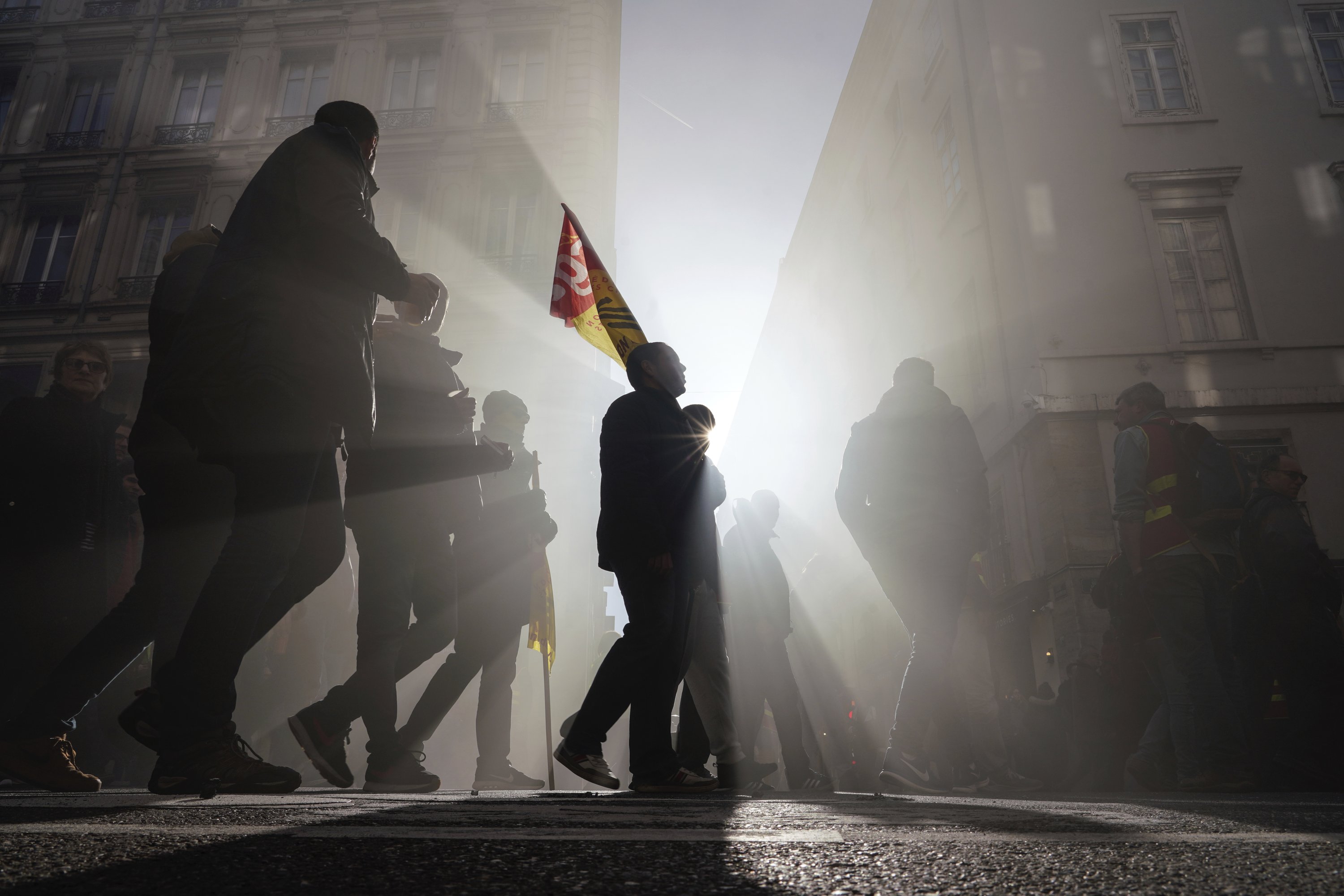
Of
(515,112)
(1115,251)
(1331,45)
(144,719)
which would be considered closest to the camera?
(144,719)

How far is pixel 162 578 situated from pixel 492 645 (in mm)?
2023

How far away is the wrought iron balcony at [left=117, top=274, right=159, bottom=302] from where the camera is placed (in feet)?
59.9

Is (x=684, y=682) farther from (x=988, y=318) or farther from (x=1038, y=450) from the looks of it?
(x=988, y=318)

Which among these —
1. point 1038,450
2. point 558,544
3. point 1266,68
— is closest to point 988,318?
point 1038,450

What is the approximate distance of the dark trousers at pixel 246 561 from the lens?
1858mm

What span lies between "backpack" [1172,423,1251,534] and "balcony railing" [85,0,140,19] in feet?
81.3

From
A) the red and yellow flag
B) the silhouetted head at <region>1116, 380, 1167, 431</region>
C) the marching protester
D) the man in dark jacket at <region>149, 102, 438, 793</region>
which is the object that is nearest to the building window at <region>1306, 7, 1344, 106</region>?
the silhouetted head at <region>1116, 380, 1167, 431</region>

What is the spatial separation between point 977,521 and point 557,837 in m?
3.52

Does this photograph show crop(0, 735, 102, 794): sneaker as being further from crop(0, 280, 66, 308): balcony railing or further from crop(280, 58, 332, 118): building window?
crop(280, 58, 332, 118): building window

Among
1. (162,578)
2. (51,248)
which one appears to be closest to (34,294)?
(51,248)

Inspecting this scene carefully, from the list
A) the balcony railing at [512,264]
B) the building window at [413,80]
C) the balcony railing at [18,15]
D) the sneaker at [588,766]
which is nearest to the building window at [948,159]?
the balcony railing at [512,264]

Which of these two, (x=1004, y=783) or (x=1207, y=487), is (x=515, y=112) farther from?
(x=1004, y=783)

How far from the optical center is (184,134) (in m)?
19.7

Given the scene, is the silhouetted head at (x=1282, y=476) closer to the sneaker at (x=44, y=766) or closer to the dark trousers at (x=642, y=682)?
the dark trousers at (x=642, y=682)
